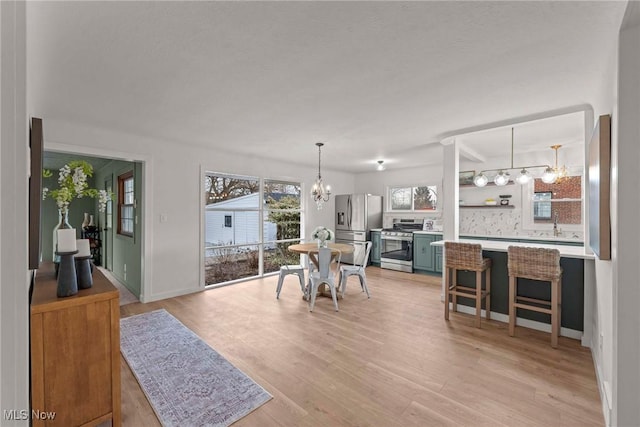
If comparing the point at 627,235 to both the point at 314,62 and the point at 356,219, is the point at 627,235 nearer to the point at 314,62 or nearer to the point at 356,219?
the point at 314,62

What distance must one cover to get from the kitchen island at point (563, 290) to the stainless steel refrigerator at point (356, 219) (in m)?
3.29

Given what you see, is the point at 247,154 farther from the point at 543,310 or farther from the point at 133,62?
the point at 543,310

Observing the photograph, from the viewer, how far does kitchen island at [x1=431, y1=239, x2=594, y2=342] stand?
281 centimetres

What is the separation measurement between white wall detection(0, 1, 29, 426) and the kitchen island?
380 cm

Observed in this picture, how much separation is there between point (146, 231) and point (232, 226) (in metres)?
1.43

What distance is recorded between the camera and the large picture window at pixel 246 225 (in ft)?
16.0

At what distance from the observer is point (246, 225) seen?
5293mm

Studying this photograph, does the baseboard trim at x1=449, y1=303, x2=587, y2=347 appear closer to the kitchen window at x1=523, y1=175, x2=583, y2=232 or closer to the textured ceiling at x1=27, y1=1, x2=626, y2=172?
the textured ceiling at x1=27, y1=1, x2=626, y2=172

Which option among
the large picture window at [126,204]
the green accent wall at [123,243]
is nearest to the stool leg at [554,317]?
the green accent wall at [123,243]

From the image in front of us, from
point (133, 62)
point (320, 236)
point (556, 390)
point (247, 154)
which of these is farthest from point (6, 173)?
point (247, 154)

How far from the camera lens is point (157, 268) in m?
4.07

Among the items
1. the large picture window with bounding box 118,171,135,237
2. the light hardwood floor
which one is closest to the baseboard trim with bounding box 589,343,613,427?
the light hardwood floor

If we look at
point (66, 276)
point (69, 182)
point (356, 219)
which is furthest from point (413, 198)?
point (66, 276)

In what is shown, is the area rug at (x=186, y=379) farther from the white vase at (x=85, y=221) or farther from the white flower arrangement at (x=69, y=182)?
the white vase at (x=85, y=221)
